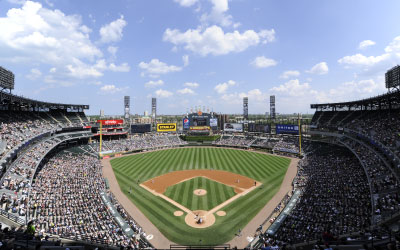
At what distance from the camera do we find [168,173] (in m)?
37.3

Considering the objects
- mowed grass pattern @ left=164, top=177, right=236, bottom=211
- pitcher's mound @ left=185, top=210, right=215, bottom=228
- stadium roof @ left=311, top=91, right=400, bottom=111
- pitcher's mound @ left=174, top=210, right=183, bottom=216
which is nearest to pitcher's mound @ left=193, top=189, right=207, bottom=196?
mowed grass pattern @ left=164, top=177, right=236, bottom=211

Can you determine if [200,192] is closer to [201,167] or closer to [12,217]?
[201,167]

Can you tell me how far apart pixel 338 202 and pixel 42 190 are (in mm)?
35917

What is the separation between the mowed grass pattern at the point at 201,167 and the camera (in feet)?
63.9

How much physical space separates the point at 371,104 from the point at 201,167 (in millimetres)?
38902

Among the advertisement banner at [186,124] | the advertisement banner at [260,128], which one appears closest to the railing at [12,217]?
the advertisement banner at [186,124]

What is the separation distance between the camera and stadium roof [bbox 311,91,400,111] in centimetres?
3347

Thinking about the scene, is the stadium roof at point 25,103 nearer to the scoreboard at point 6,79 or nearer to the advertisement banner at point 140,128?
the scoreboard at point 6,79

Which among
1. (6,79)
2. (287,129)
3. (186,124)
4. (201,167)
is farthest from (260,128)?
(6,79)

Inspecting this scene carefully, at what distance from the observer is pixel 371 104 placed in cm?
4191

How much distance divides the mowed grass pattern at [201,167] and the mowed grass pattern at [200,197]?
1.84m

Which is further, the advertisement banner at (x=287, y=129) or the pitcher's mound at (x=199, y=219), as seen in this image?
the advertisement banner at (x=287, y=129)

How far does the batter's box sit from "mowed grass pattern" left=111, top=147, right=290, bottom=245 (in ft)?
3.31

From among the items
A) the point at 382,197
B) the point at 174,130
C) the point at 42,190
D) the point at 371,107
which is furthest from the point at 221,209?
the point at 174,130
